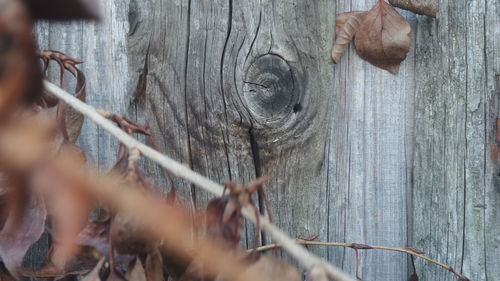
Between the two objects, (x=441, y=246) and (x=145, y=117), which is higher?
(x=145, y=117)

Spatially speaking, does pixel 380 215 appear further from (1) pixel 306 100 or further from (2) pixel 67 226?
(2) pixel 67 226

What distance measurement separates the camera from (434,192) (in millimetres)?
1775

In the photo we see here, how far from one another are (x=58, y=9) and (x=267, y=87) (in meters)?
1.28

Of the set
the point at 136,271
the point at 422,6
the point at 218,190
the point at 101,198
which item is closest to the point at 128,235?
the point at 136,271

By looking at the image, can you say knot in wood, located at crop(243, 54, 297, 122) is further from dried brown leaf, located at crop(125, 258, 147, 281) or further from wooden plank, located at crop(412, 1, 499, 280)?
dried brown leaf, located at crop(125, 258, 147, 281)

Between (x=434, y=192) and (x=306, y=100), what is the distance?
488 millimetres

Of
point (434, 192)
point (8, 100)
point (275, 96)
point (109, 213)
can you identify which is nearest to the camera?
point (8, 100)

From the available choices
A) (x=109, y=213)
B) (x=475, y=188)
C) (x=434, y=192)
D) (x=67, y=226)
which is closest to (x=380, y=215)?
(x=434, y=192)

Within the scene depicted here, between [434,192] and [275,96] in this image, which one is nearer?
[275,96]

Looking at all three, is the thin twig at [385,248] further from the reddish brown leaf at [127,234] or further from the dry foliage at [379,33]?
the reddish brown leaf at [127,234]

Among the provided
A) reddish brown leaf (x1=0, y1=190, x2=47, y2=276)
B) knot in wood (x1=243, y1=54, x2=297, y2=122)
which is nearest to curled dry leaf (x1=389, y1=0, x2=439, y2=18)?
knot in wood (x1=243, y1=54, x2=297, y2=122)

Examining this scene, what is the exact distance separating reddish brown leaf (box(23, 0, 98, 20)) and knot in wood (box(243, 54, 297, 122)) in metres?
1.27

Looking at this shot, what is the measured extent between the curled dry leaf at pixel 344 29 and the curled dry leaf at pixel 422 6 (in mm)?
121

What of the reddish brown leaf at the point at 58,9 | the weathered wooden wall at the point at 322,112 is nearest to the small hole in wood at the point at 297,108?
the weathered wooden wall at the point at 322,112
